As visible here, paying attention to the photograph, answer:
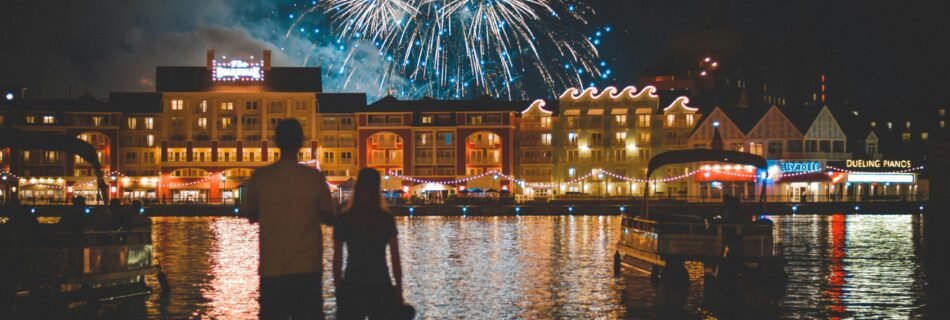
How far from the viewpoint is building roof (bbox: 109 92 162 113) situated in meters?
120

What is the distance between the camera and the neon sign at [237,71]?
392 ft

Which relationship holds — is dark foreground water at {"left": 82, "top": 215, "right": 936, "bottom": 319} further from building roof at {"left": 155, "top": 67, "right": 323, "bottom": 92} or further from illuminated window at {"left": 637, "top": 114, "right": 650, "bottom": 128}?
building roof at {"left": 155, "top": 67, "right": 323, "bottom": 92}

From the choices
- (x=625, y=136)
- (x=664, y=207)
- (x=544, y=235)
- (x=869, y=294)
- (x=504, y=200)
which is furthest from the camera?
(x=625, y=136)

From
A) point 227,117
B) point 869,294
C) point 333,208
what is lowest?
point 869,294

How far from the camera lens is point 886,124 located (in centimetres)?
14550

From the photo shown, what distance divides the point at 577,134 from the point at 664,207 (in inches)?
1261

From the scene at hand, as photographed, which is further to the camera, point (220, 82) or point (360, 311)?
point (220, 82)

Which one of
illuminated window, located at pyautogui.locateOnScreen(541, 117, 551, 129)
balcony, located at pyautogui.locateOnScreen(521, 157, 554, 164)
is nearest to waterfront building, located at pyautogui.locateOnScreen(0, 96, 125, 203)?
balcony, located at pyautogui.locateOnScreen(521, 157, 554, 164)

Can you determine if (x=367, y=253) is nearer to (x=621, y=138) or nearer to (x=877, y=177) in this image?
(x=877, y=177)

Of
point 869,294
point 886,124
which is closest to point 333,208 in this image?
point 869,294

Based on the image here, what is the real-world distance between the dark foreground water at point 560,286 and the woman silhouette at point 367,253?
805 centimetres

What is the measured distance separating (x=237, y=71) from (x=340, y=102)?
10.6m

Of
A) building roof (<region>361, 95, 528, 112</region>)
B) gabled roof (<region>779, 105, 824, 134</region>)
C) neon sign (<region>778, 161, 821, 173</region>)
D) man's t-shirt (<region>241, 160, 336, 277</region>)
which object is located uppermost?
building roof (<region>361, 95, 528, 112</region>)

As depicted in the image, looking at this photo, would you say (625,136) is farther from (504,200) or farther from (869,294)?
(869,294)
